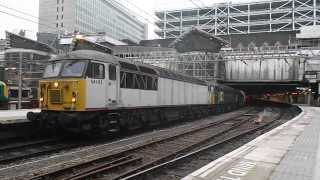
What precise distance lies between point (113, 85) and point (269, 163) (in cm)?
814

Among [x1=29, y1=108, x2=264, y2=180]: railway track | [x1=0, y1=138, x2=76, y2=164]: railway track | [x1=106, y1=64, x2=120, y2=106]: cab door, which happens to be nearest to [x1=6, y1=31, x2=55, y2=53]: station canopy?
[x1=106, y1=64, x2=120, y2=106]: cab door

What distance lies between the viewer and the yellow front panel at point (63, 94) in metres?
14.2

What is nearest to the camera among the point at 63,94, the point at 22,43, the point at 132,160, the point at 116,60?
the point at 132,160

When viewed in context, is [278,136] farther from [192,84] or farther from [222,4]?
[222,4]

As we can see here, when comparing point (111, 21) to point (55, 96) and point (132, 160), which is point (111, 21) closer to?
point (55, 96)

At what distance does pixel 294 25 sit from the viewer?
372 ft

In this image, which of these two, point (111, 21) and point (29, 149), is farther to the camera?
point (111, 21)

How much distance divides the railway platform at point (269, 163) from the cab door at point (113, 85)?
6.16m

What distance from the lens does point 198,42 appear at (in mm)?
56500

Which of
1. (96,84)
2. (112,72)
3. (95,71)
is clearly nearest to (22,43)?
(112,72)

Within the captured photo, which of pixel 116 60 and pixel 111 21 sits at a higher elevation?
pixel 111 21

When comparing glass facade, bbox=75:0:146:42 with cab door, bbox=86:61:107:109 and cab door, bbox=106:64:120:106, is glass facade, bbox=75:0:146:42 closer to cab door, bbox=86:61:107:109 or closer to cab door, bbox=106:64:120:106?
cab door, bbox=106:64:120:106

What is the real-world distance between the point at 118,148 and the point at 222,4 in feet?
371

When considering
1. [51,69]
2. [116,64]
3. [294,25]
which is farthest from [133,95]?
[294,25]
